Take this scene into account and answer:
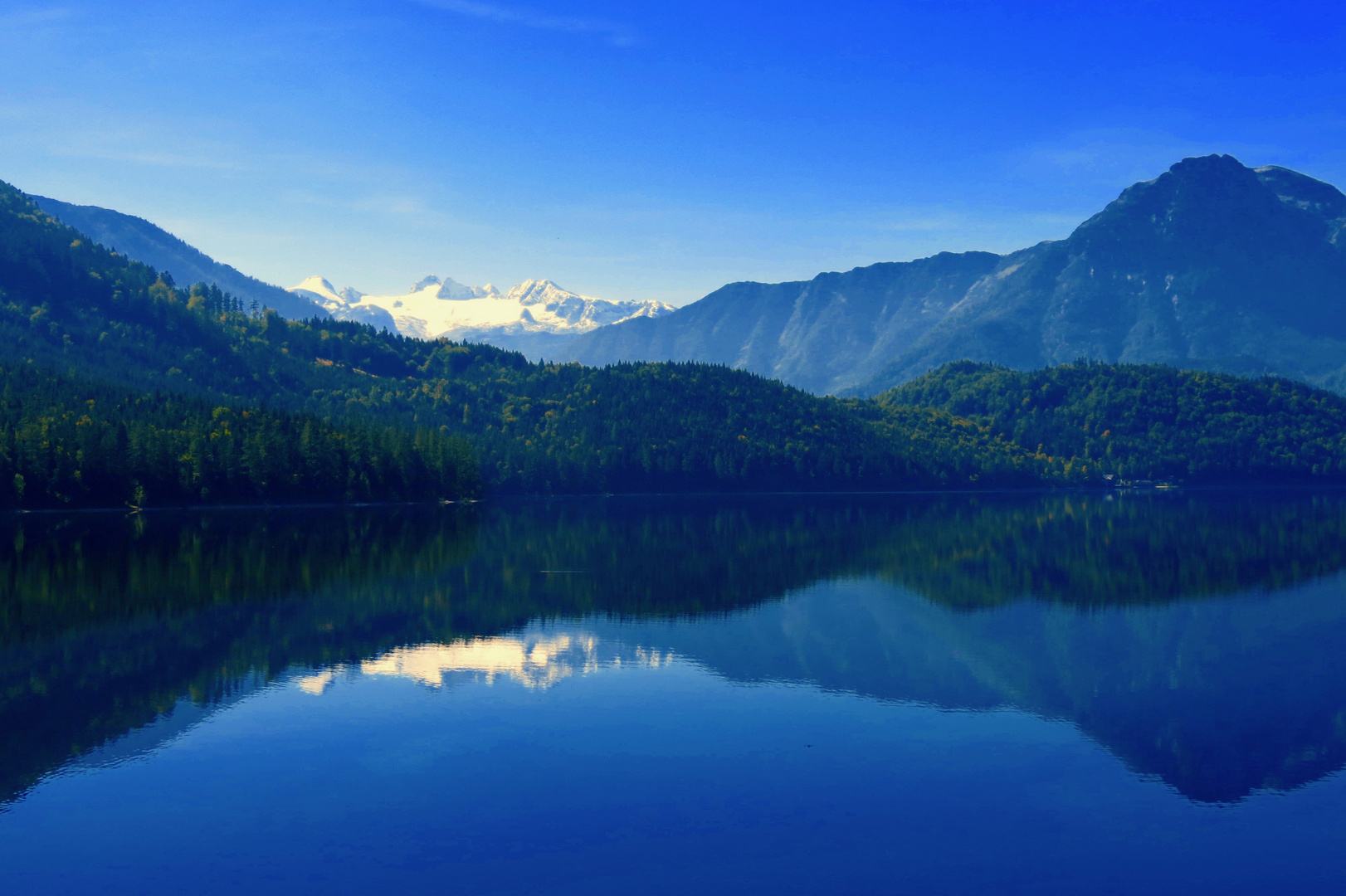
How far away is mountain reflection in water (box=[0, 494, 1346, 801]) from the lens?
55.6 m

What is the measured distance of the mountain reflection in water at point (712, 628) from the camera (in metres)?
55.6

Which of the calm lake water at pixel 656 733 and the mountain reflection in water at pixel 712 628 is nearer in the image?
the calm lake water at pixel 656 733

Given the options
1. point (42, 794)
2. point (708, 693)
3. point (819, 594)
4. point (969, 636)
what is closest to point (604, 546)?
point (819, 594)

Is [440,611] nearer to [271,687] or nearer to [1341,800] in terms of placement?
[271,687]

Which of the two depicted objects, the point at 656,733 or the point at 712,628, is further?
the point at 712,628

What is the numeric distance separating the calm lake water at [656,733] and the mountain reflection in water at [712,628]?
0.42 metres

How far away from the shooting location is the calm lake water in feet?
123

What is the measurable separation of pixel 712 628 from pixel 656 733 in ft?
97.8

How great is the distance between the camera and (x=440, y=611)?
8738cm

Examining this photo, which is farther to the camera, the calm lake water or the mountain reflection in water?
the mountain reflection in water

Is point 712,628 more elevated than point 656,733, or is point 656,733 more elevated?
point 656,733

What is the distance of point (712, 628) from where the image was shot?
83188 mm

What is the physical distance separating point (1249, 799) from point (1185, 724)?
12280mm

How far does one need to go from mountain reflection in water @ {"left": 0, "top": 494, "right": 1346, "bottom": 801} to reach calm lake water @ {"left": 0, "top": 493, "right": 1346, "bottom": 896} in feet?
1.38
